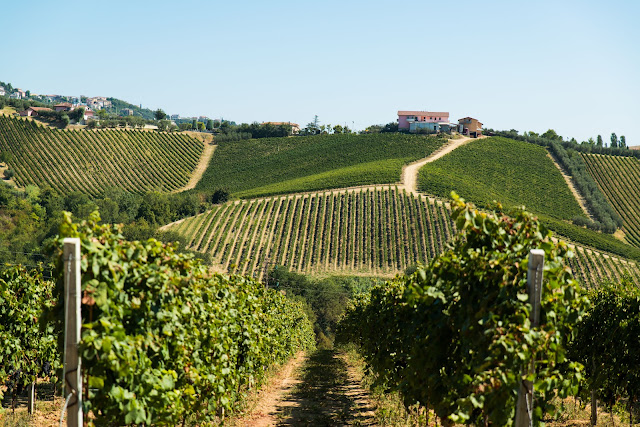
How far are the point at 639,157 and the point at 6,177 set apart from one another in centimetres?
10343

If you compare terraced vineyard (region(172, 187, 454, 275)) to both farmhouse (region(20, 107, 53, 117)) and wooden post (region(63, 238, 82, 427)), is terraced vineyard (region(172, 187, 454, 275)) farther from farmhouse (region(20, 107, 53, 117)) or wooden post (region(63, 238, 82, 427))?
farmhouse (region(20, 107, 53, 117))

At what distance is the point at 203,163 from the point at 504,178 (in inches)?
2218

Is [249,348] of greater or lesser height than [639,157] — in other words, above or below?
below

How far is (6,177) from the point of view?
85625 mm

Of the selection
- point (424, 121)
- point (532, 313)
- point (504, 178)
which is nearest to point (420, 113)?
point (424, 121)

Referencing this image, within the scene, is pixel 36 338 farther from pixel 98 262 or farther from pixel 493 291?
pixel 493 291

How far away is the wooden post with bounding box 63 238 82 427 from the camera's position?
5012 mm

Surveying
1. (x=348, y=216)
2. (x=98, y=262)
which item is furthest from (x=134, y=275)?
(x=348, y=216)

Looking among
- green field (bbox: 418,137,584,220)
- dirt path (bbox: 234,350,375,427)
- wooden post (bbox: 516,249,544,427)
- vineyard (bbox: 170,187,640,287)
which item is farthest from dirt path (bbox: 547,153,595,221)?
wooden post (bbox: 516,249,544,427)

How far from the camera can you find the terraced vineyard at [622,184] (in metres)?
82.4

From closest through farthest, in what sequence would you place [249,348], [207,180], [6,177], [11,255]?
[249,348] < [11,255] < [6,177] < [207,180]

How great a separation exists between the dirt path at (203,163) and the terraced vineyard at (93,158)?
94cm

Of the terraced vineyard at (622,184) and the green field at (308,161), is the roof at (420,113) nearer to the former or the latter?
the green field at (308,161)

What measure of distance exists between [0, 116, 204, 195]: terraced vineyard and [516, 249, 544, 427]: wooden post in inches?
3571
